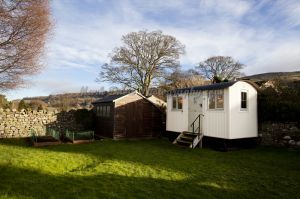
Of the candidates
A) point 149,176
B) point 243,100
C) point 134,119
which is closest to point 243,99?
Result: point 243,100

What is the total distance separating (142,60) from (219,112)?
49.6ft

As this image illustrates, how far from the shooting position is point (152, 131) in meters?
18.4

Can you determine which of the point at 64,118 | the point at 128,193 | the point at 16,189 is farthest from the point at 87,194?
the point at 64,118

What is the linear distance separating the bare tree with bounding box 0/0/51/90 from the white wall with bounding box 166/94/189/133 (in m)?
8.53

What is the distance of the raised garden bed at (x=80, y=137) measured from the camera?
15.1m

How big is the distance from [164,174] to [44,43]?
899 cm

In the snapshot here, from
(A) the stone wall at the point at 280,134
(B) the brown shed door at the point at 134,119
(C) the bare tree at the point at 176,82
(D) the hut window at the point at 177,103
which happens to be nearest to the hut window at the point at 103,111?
(B) the brown shed door at the point at 134,119

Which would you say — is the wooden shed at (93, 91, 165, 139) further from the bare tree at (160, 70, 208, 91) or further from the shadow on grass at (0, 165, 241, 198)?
the shadow on grass at (0, 165, 241, 198)

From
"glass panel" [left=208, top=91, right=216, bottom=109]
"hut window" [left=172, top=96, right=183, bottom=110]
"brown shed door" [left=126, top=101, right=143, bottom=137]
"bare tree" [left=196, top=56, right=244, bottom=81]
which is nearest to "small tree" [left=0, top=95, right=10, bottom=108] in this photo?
"brown shed door" [left=126, top=101, right=143, bottom=137]

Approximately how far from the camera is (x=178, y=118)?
15.7 metres

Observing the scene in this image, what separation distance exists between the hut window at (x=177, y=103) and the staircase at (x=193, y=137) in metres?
1.81

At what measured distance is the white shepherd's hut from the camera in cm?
1255

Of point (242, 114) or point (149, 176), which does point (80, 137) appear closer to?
point (149, 176)

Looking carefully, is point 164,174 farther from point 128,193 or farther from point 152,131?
point 152,131
